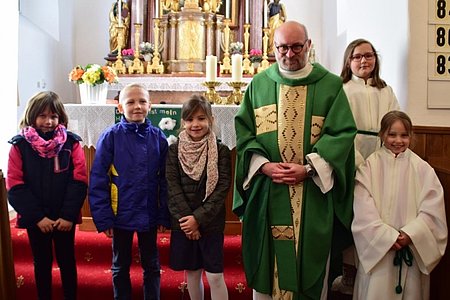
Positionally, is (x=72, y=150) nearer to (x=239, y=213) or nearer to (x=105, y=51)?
(x=239, y=213)

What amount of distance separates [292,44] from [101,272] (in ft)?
6.58

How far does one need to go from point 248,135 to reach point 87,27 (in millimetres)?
6109

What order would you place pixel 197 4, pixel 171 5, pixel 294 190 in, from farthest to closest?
pixel 171 5, pixel 197 4, pixel 294 190

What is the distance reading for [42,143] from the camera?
→ 2666mm

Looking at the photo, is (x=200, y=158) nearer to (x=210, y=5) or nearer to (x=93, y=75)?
(x=93, y=75)

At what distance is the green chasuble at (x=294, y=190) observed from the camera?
2.49 meters

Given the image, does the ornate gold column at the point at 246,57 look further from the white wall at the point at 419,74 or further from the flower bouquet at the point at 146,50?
the white wall at the point at 419,74

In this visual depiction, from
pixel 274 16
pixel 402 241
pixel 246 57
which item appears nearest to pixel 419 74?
pixel 402 241

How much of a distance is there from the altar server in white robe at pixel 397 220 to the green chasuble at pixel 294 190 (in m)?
0.12

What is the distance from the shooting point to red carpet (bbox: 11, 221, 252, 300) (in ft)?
10.3

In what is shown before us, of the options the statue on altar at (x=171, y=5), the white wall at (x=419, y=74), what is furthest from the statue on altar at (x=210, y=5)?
the white wall at (x=419, y=74)

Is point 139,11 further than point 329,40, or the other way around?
point 329,40

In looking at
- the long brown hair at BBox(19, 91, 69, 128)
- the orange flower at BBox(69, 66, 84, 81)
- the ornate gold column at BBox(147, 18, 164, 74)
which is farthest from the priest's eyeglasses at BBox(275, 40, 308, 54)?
the ornate gold column at BBox(147, 18, 164, 74)

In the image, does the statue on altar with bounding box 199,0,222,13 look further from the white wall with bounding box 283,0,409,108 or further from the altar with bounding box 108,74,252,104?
the white wall with bounding box 283,0,409,108
